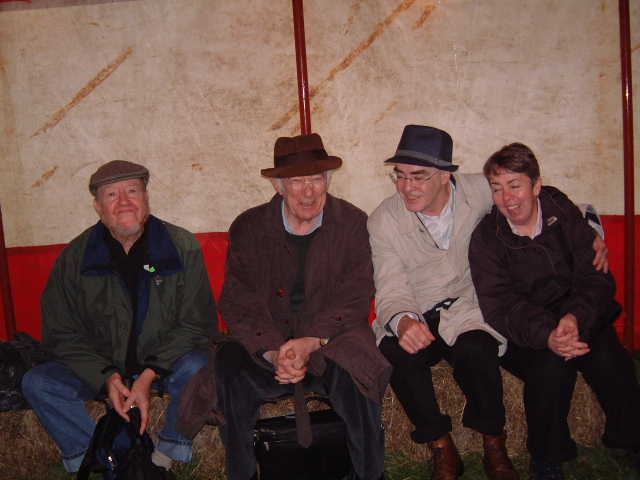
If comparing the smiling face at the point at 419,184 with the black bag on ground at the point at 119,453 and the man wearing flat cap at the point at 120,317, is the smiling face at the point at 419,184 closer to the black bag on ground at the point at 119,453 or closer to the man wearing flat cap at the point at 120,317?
the man wearing flat cap at the point at 120,317

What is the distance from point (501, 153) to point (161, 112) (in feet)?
8.24

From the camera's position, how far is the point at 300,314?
3.09m

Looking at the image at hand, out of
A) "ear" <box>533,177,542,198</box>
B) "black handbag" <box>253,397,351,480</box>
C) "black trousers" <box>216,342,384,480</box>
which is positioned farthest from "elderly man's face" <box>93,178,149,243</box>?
"ear" <box>533,177,542,198</box>

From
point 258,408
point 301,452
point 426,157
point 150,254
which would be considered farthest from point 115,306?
point 426,157

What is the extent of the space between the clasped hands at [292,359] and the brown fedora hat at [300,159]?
36.6 inches

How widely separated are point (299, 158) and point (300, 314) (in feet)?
2.98

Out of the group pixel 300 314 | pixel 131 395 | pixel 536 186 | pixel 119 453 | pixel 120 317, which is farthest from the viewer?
pixel 300 314

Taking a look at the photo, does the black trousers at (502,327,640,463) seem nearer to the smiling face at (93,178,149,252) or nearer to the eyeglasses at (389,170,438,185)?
the eyeglasses at (389,170,438,185)

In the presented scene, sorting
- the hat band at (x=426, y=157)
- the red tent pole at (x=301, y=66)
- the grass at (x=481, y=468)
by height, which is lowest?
the grass at (x=481, y=468)

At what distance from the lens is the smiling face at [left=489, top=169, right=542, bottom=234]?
2.80 metres

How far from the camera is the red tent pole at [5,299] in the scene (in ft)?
13.4

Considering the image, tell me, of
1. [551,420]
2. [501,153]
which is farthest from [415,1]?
[551,420]

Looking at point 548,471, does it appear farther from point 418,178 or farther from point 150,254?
point 150,254

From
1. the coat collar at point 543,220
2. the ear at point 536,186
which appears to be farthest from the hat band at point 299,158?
the ear at point 536,186
